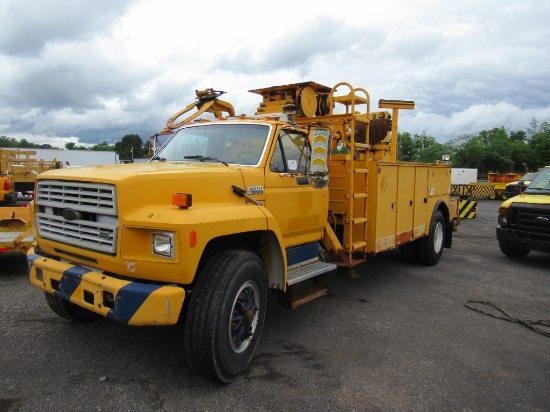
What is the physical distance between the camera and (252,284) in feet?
12.4

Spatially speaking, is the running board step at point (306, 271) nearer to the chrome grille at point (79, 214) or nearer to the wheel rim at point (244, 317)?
the wheel rim at point (244, 317)

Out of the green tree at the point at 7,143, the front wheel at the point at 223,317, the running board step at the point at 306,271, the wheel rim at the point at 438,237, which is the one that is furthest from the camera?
the green tree at the point at 7,143

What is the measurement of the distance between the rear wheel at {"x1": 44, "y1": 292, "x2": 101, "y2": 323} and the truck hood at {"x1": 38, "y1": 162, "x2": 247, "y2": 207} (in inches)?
51.7

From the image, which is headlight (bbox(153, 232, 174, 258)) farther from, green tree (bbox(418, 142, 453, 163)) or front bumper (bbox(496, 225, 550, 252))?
green tree (bbox(418, 142, 453, 163))

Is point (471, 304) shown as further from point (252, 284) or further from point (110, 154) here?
point (110, 154)

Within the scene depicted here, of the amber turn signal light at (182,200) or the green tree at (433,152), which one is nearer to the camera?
the amber turn signal light at (182,200)

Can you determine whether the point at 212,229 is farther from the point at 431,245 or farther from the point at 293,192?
the point at 431,245

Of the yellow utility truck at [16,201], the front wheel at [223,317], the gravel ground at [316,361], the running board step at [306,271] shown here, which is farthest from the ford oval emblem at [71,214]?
the yellow utility truck at [16,201]

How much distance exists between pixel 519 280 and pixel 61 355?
6.90 metres

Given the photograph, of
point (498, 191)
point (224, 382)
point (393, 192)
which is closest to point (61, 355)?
point (224, 382)

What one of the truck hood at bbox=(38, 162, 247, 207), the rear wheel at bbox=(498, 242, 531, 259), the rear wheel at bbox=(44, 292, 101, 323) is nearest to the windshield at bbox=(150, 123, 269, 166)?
the truck hood at bbox=(38, 162, 247, 207)

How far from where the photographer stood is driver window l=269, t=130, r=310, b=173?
4.50 meters

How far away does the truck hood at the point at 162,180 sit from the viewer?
324cm

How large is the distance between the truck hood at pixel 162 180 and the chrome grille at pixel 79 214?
0.07 meters
